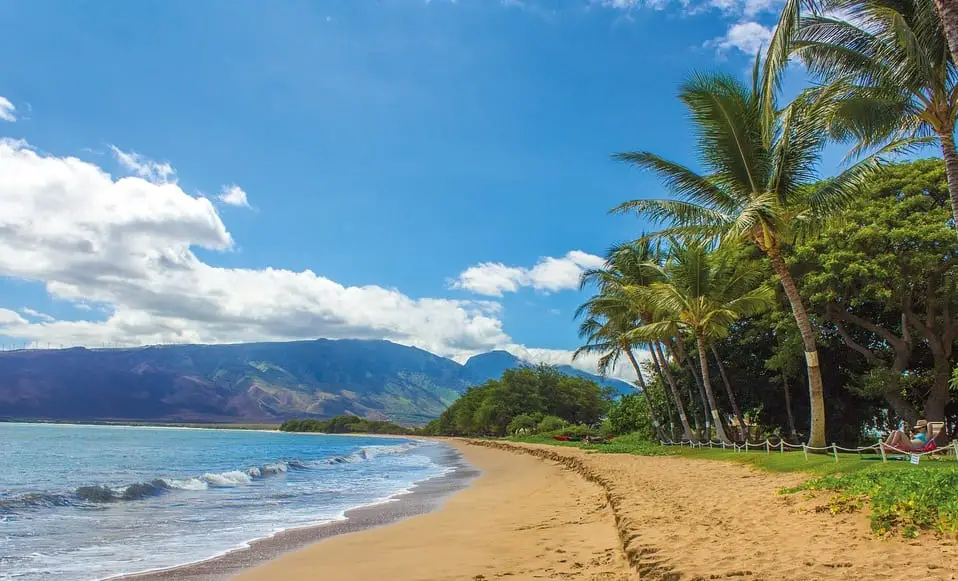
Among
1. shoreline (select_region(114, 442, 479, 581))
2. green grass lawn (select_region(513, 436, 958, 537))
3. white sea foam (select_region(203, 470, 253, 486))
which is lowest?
white sea foam (select_region(203, 470, 253, 486))

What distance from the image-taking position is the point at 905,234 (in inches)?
688

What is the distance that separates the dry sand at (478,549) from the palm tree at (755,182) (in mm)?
7782

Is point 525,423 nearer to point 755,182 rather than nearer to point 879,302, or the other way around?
point 879,302

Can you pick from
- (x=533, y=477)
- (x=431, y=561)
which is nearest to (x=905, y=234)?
(x=533, y=477)

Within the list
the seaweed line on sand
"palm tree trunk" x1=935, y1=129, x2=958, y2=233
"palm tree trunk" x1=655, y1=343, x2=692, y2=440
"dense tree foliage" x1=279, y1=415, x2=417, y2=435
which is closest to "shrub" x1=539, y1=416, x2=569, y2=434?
"palm tree trunk" x1=655, y1=343, x2=692, y2=440

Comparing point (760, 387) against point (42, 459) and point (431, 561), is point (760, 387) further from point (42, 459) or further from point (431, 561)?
point (42, 459)

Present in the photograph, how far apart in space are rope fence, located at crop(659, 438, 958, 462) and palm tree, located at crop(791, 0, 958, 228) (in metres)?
6.19

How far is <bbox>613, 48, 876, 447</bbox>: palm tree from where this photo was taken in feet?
48.2

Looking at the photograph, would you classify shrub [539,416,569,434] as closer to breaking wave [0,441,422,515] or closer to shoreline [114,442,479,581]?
breaking wave [0,441,422,515]

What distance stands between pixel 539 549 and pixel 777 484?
552 centimetres

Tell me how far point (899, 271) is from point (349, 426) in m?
152

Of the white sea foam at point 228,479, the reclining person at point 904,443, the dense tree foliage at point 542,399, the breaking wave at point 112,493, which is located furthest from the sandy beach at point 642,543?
the dense tree foliage at point 542,399

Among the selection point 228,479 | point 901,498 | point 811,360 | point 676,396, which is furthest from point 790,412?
point 228,479

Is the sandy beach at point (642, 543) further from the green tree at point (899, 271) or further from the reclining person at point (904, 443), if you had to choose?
the green tree at point (899, 271)
